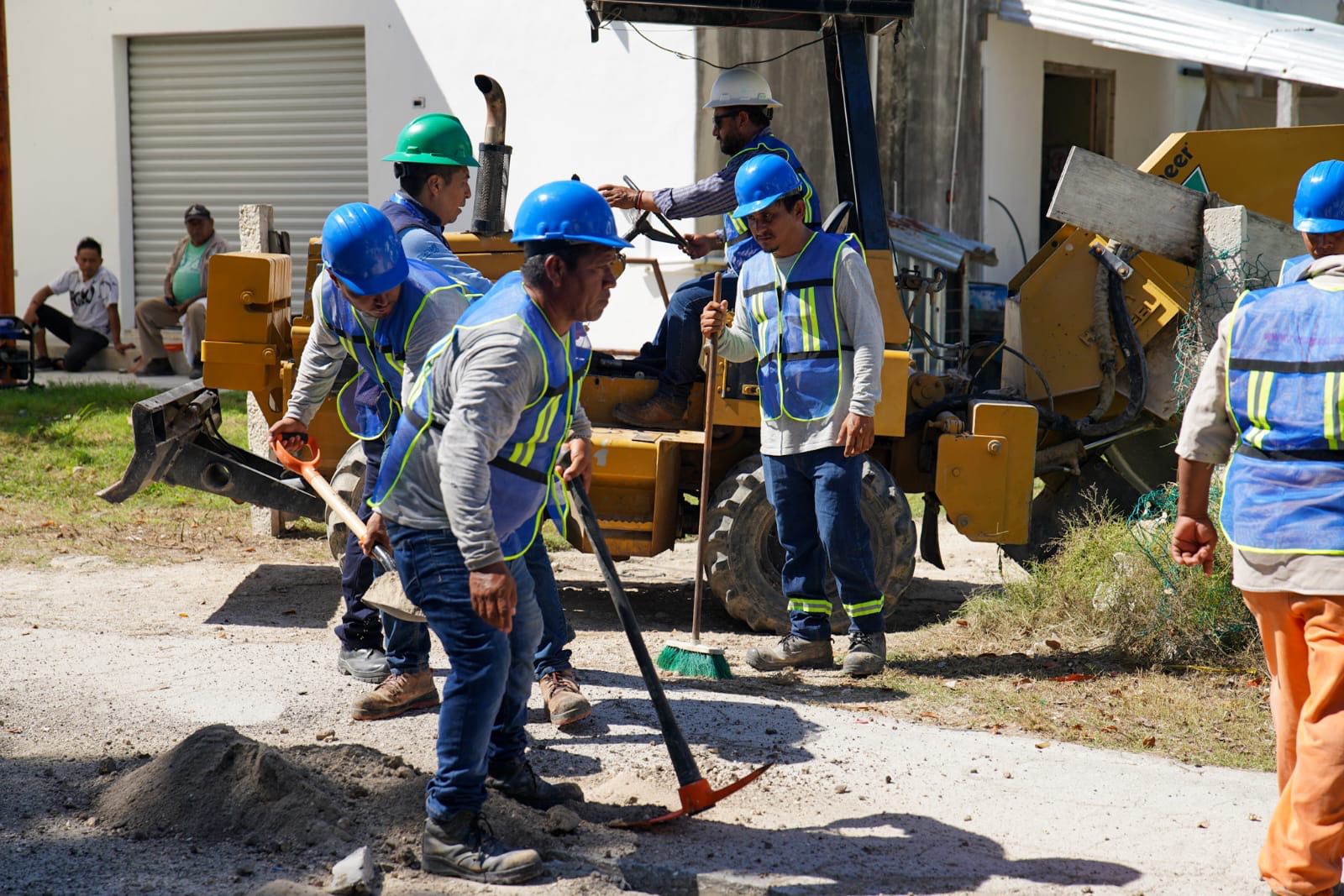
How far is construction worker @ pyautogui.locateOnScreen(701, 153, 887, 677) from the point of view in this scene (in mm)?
5648

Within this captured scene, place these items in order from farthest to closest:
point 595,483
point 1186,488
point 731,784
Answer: point 595,483, point 731,784, point 1186,488

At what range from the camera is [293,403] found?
5.30m

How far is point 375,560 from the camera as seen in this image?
17.7 feet

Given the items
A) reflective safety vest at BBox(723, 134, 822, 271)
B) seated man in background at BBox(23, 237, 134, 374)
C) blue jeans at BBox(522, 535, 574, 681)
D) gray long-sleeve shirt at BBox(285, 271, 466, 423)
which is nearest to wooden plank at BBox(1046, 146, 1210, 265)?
reflective safety vest at BBox(723, 134, 822, 271)

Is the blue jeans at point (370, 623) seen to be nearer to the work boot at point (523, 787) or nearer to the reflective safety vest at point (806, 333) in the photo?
the work boot at point (523, 787)

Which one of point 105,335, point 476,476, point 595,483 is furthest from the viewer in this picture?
point 105,335

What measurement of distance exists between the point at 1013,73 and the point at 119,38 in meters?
8.81

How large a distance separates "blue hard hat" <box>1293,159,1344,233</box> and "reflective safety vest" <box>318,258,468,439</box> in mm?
2596

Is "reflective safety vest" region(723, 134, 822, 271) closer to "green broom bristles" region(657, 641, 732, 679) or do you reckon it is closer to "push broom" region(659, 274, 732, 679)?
"push broom" region(659, 274, 732, 679)

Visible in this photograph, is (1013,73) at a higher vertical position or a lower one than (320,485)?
higher

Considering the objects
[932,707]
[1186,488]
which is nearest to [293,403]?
[932,707]

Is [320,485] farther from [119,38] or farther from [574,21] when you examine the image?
[119,38]

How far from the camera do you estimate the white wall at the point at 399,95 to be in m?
11.9

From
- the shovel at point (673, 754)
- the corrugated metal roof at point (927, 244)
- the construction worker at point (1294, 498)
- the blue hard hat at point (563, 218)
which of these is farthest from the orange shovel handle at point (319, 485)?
the corrugated metal roof at point (927, 244)
